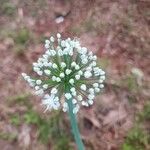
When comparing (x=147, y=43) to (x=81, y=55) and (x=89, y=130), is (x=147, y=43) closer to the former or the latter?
(x=89, y=130)

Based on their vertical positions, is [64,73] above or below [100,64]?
below

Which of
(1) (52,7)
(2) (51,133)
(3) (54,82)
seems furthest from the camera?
(1) (52,7)

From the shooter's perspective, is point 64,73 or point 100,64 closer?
point 64,73

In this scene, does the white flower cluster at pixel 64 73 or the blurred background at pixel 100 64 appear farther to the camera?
the blurred background at pixel 100 64

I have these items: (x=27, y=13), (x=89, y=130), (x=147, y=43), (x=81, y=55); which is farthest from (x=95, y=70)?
(x=27, y=13)

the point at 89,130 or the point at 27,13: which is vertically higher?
the point at 27,13

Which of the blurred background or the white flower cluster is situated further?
the blurred background

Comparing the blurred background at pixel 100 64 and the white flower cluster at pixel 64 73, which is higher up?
the blurred background at pixel 100 64

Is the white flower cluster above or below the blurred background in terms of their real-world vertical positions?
below
